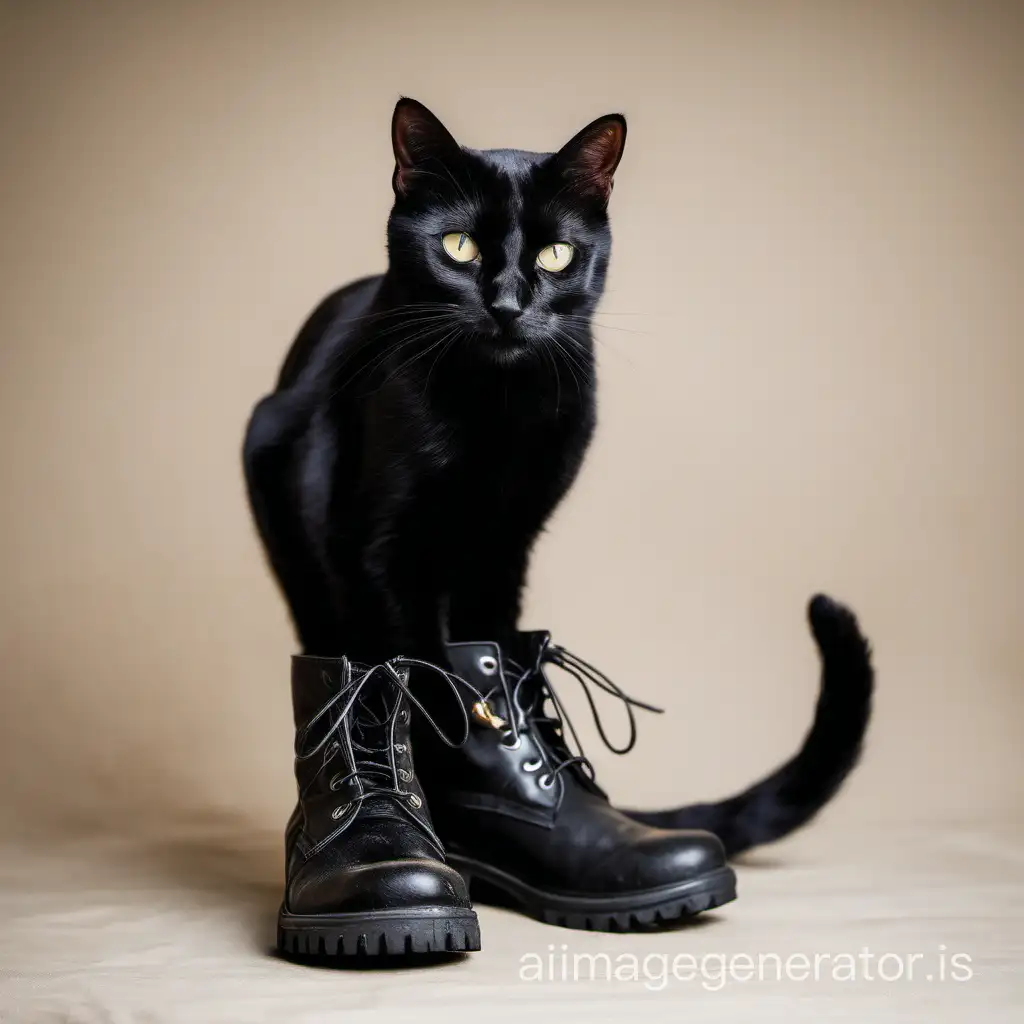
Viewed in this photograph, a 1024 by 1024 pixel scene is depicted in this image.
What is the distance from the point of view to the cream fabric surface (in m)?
1.00

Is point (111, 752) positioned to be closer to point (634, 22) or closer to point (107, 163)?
point (107, 163)

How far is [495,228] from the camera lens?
134 centimetres

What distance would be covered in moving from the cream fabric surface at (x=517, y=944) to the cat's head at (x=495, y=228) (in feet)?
1.87

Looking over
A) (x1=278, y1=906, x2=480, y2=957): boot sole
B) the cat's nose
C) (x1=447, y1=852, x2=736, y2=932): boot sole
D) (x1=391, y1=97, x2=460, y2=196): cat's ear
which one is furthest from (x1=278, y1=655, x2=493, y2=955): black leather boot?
(x1=391, y1=97, x2=460, y2=196): cat's ear

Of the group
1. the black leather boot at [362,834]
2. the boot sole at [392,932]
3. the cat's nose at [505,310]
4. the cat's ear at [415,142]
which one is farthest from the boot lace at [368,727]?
the cat's ear at [415,142]

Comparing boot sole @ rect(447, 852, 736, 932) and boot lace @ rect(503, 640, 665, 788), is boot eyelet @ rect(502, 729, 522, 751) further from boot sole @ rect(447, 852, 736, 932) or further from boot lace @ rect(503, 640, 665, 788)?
boot sole @ rect(447, 852, 736, 932)

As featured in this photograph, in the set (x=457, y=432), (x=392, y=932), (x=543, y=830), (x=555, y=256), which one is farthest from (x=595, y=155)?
(x=392, y=932)

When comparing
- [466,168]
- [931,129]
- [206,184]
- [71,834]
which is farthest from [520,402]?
[931,129]

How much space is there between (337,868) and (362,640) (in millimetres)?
329

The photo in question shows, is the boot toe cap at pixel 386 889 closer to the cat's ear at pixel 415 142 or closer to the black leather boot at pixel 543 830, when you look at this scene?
the black leather boot at pixel 543 830

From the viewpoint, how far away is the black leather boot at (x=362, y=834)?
107 cm

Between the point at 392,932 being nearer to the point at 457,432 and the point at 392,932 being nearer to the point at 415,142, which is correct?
the point at 457,432

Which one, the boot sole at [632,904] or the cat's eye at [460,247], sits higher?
the cat's eye at [460,247]

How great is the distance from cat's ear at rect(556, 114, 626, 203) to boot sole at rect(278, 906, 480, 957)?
2.35ft
